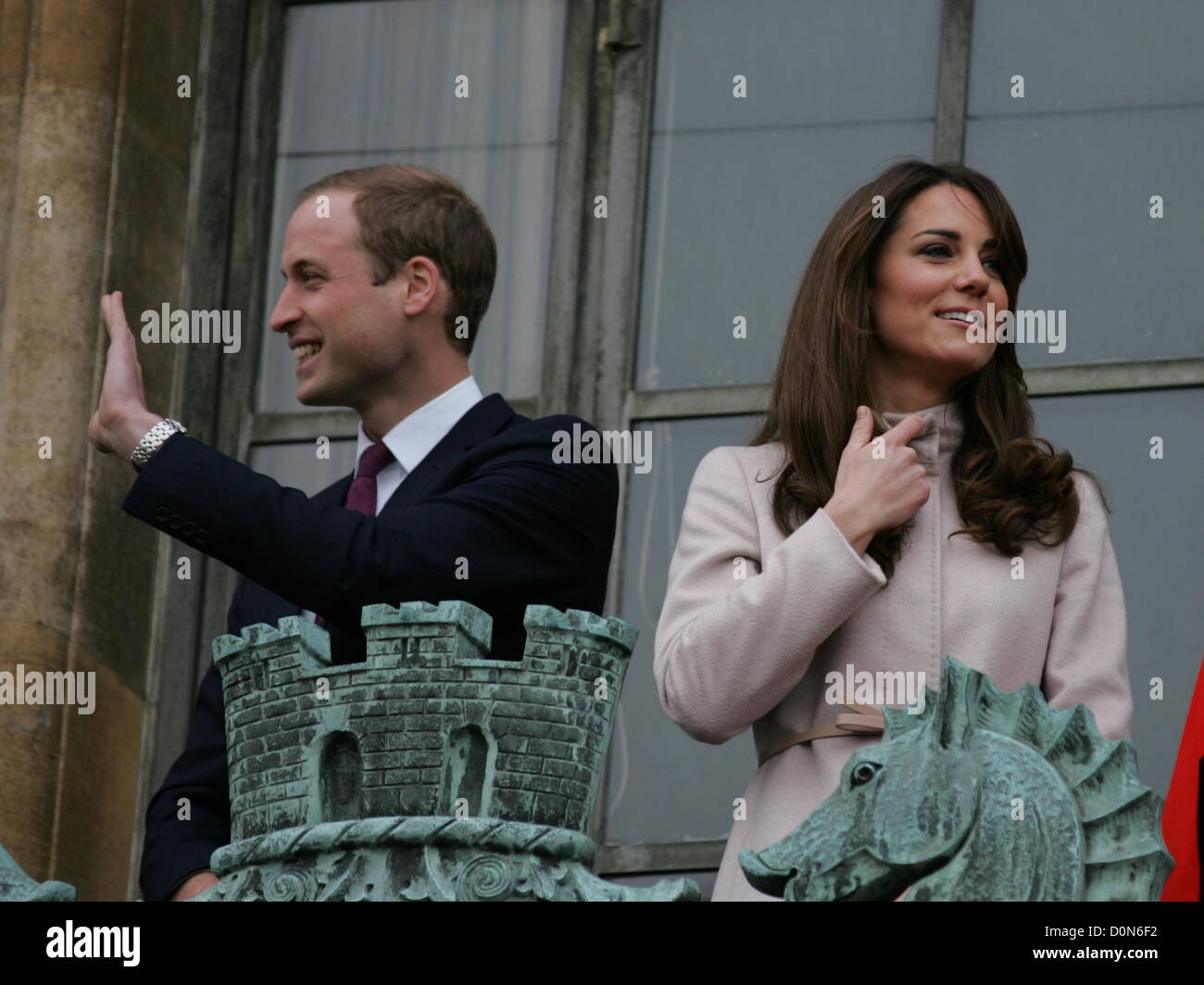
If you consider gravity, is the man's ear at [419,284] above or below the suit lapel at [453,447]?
above

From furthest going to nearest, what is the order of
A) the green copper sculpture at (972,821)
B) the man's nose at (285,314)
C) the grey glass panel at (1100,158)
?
the grey glass panel at (1100,158)
the man's nose at (285,314)
the green copper sculpture at (972,821)

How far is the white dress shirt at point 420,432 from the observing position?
788 centimetres

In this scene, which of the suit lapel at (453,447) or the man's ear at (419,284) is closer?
the suit lapel at (453,447)

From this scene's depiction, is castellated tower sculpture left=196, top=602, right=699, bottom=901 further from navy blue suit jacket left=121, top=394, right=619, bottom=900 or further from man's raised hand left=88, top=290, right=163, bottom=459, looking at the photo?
man's raised hand left=88, top=290, right=163, bottom=459

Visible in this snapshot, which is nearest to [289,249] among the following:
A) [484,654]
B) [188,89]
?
[484,654]

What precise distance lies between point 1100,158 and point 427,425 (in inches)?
109

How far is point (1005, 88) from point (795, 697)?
3.19m

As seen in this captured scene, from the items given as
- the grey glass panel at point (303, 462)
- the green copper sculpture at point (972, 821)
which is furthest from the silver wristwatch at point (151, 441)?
the grey glass panel at point (303, 462)

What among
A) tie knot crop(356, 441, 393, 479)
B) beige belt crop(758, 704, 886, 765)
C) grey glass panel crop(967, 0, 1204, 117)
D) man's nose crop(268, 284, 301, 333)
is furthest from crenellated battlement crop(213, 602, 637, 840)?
grey glass panel crop(967, 0, 1204, 117)

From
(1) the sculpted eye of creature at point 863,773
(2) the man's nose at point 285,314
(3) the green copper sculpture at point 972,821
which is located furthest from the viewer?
(2) the man's nose at point 285,314

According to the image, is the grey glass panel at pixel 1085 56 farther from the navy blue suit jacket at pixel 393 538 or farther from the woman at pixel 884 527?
the navy blue suit jacket at pixel 393 538

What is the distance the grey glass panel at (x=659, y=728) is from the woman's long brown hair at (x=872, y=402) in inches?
57.8
